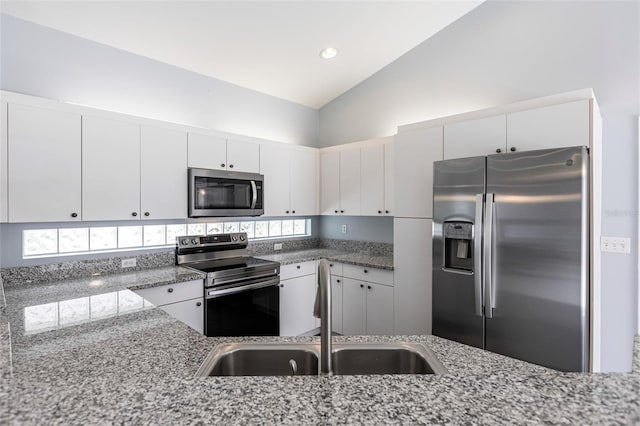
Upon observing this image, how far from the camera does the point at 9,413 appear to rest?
62cm

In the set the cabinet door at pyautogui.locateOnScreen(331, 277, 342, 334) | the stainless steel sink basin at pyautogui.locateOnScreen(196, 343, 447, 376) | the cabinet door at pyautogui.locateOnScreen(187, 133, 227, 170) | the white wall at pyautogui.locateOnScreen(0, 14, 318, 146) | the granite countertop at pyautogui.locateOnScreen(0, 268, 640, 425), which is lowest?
the cabinet door at pyautogui.locateOnScreen(331, 277, 342, 334)

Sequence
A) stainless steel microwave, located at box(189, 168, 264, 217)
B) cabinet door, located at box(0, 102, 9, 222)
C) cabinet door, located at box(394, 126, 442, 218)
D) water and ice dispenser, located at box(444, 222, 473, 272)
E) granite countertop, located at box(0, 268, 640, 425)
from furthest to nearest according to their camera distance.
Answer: stainless steel microwave, located at box(189, 168, 264, 217) → cabinet door, located at box(394, 126, 442, 218) → water and ice dispenser, located at box(444, 222, 473, 272) → cabinet door, located at box(0, 102, 9, 222) → granite countertop, located at box(0, 268, 640, 425)

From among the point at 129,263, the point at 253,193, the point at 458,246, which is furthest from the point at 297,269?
the point at 458,246

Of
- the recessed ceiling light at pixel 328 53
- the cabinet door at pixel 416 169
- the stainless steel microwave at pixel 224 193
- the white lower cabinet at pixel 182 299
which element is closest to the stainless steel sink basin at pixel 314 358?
the white lower cabinet at pixel 182 299

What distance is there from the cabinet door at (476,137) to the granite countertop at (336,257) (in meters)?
1.22

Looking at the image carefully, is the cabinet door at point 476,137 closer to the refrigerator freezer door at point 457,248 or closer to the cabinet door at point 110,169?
the refrigerator freezer door at point 457,248

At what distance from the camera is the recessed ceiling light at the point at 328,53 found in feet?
10.3

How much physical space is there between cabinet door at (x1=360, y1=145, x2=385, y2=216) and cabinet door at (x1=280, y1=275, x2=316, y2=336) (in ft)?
3.34

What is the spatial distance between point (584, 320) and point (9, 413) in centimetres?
254

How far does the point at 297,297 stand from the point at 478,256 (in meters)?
1.90

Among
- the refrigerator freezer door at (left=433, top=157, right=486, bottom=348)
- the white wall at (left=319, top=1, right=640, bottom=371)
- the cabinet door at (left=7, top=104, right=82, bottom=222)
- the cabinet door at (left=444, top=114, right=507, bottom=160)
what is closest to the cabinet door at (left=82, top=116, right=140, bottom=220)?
the cabinet door at (left=7, top=104, right=82, bottom=222)

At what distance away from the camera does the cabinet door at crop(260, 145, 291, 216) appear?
3.52m

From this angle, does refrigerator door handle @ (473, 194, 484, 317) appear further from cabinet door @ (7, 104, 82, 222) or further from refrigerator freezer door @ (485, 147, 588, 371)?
cabinet door @ (7, 104, 82, 222)

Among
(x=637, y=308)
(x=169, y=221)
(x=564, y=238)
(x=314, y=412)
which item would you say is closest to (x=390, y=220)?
(x=564, y=238)
